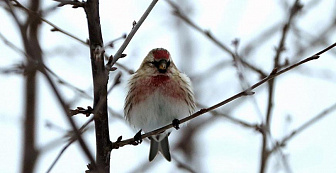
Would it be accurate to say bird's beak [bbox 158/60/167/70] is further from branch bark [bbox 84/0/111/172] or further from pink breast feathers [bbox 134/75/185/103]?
branch bark [bbox 84/0/111/172]

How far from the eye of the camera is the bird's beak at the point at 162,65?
17.2ft

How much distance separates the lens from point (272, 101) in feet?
14.0

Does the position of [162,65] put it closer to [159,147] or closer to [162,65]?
[162,65]

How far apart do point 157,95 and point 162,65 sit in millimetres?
361

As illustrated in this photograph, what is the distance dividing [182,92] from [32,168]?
3.10 meters

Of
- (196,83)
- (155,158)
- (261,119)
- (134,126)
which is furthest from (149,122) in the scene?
(196,83)

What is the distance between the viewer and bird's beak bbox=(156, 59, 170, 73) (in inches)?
207

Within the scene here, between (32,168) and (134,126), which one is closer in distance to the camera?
(32,168)

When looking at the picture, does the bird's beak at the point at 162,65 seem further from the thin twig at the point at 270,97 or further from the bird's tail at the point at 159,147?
the thin twig at the point at 270,97

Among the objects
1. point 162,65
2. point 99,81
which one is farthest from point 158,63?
point 99,81

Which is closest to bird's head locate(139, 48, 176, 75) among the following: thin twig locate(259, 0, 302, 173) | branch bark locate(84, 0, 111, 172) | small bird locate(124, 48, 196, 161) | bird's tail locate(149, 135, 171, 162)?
small bird locate(124, 48, 196, 161)

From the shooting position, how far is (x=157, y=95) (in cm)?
507

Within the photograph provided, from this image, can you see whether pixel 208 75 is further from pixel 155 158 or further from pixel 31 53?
pixel 31 53

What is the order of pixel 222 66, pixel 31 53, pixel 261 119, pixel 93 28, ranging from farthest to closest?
pixel 222 66
pixel 261 119
pixel 93 28
pixel 31 53
